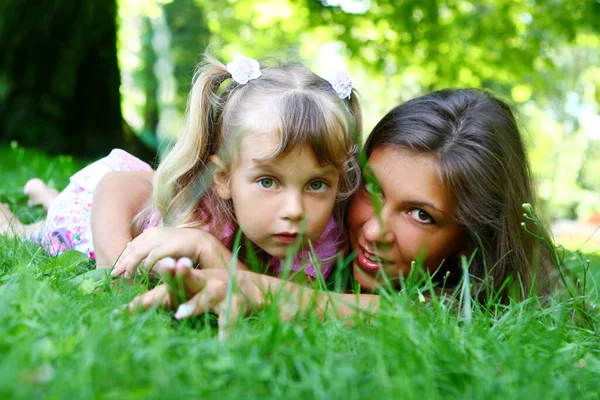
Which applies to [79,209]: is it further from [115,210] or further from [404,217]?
[404,217]

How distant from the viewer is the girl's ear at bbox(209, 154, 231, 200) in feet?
9.00

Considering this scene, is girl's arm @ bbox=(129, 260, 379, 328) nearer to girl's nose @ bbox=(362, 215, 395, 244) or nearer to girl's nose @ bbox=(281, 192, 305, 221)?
girl's nose @ bbox=(281, 192, 305, 221)

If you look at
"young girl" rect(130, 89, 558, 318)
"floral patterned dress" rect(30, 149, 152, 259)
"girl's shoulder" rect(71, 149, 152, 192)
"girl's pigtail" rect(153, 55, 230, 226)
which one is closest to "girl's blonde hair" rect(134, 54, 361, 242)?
"girl's pigtail" rect(153, 55, 230, 226)

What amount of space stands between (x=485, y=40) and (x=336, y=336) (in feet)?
34.1

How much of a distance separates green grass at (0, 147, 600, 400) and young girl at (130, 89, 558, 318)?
0.86m

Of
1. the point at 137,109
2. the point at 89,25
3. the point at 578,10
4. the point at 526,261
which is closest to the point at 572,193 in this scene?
the point at 137,109

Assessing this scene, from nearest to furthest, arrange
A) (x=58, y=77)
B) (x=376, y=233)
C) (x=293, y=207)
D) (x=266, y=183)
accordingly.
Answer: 1. (x=293, y=207)
2. (x=266, y=183)
3. (x=376, y=233)
4. (x=58, y=77)

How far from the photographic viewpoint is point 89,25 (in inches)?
308

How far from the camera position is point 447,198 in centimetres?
274

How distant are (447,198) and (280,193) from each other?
0.75 meters

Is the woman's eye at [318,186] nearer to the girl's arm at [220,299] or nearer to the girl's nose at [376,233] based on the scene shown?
the girl's nose at [376,233]

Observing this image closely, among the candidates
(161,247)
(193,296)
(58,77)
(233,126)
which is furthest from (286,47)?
(58,77)

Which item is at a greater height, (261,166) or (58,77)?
(261,166)

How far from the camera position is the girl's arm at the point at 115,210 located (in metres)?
2.76
